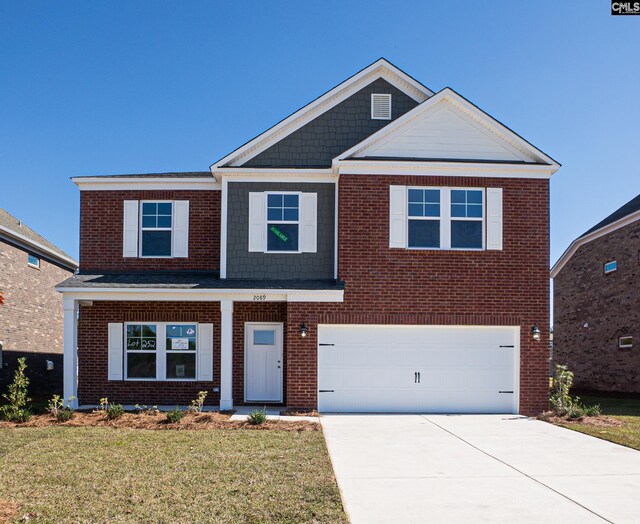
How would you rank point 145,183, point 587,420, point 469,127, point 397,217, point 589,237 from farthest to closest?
1. point 589,237
2. point 145,183
3. point 469,127
4. point 397,217
5. point 587,420

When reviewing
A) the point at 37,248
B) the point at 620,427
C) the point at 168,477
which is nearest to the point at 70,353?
the point at 168,477

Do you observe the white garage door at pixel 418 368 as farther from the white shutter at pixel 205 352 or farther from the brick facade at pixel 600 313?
the brick facade at pixel 600 313

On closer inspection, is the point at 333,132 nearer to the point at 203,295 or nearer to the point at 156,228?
the point at 156,228

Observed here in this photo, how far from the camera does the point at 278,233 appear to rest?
15.4 meters

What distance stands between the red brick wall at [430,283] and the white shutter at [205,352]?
2.53 metres

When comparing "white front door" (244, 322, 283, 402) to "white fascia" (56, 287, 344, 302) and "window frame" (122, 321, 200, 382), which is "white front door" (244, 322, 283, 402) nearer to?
"window frame" (122, 321, 200, 382)

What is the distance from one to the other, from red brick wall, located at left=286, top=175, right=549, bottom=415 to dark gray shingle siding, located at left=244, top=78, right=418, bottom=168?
4.98 feet

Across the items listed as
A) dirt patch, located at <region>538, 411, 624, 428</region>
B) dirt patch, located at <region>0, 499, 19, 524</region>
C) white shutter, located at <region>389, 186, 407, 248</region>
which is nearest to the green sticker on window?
white shutter, located at <region>389, 186, 407, 248</region>

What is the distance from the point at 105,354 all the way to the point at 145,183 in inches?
176

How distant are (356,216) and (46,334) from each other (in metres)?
13.5

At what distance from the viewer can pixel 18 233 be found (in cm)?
1958

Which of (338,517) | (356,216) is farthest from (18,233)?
(338,517)

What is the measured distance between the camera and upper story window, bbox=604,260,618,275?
2125cm

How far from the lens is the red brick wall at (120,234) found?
52.7ft
